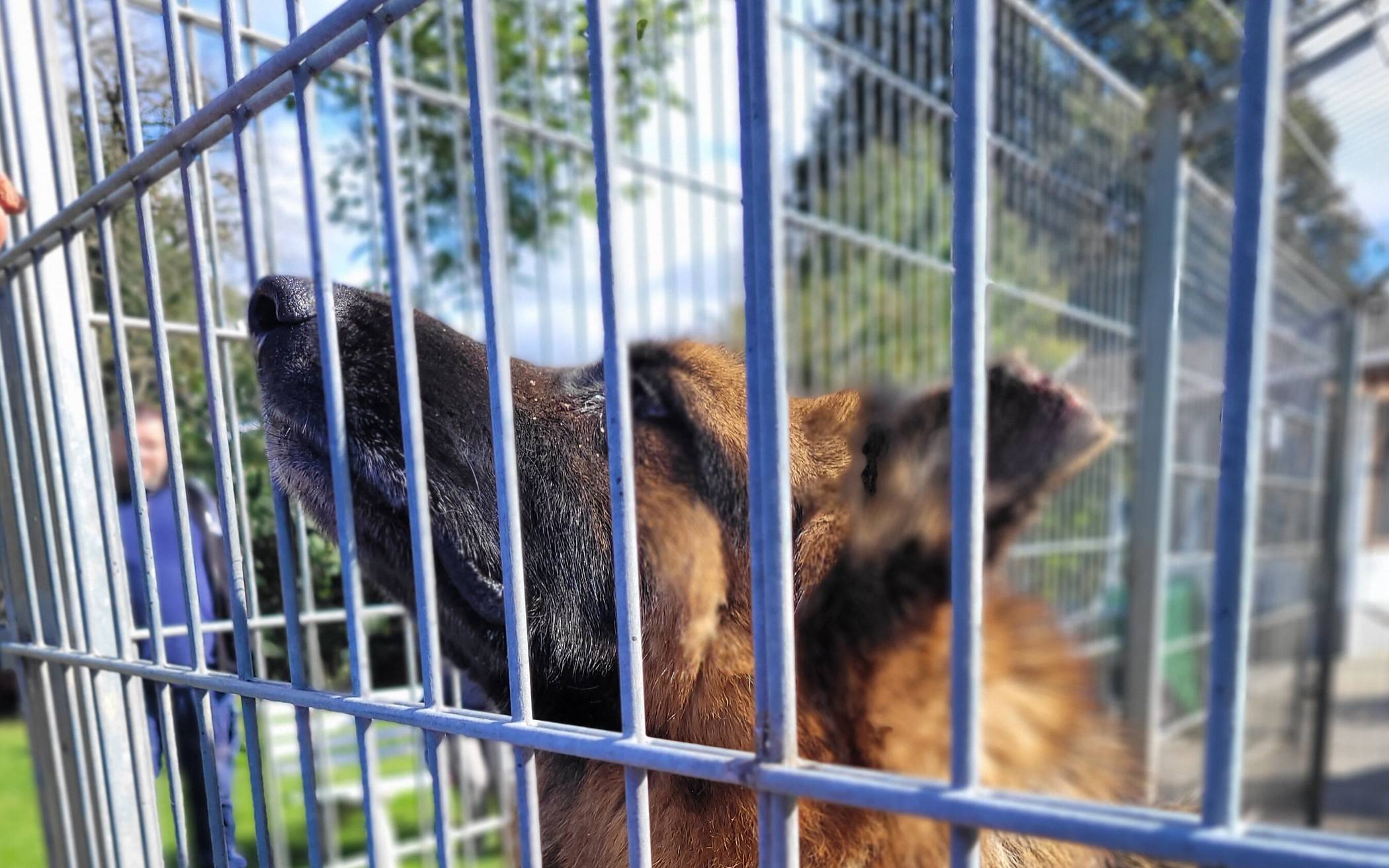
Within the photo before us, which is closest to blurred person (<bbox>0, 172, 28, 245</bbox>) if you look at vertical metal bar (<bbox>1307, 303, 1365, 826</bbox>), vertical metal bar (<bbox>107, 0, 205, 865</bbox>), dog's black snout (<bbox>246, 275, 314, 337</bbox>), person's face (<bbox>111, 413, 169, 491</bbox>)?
vertical metal bar (<bbox>107, 0, 205, 865</bbox>)

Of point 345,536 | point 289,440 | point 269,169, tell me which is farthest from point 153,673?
point 269,169

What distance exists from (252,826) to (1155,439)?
615 centimetres

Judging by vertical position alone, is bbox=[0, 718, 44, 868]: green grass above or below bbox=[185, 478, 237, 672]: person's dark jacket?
below

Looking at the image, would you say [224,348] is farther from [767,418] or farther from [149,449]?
[767,418]

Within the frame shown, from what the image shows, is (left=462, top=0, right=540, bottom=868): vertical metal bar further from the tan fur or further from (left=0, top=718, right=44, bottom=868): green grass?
(left=0, top=718, right=44, bottom=868): green grass

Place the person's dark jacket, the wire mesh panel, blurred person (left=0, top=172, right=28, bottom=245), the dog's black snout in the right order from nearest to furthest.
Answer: the dog's black snout, blurred person (left=0, top=172, right=28, bottom=245), the person's dark jacket, the wire mesh panel

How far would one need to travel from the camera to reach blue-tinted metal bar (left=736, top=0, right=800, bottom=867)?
0.72 m

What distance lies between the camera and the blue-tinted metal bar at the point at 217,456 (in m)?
1.12

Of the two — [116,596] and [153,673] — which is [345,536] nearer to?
[153,673]

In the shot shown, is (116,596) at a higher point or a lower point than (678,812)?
higher

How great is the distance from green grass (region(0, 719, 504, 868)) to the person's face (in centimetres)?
170

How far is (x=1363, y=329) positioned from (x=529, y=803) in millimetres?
9421

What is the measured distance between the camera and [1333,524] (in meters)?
6.72

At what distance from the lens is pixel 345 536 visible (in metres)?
0.96
